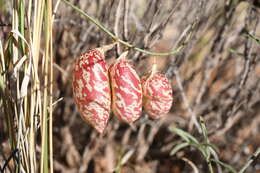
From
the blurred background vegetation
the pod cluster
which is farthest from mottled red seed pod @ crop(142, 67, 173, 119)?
the blurred background vegetation

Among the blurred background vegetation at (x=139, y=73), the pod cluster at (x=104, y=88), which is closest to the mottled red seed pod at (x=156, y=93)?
the pod cluster at (x=104, y=88)

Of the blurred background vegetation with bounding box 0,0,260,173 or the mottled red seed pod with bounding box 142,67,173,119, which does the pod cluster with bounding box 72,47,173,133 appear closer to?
the mottled red seed pod with bounding box 142,67,173,119

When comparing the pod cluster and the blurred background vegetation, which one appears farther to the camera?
the blurred background vegetation

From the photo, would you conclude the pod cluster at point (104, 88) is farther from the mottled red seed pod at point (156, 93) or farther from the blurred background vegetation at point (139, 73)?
the blurred background vegetation at point (139, 73)

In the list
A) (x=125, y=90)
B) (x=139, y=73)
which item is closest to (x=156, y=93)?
(x=125, y=90)

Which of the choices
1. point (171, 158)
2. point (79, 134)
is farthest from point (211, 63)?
point (79, 134)
